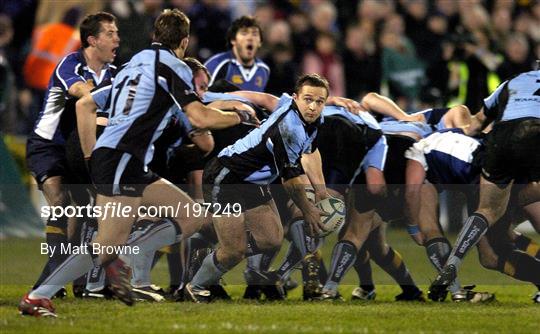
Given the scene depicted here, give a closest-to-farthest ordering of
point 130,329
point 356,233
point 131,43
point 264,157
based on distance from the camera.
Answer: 1. point 130,329
2. point 264,157
3. point 356,233
4. point 131,43

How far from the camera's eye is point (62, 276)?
950cm

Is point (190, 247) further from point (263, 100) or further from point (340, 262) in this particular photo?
point (263, 100)

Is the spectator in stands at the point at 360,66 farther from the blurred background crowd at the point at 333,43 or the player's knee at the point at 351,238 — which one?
the player's knee at the point at 351,238

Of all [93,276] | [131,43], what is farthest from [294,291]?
[131,43]

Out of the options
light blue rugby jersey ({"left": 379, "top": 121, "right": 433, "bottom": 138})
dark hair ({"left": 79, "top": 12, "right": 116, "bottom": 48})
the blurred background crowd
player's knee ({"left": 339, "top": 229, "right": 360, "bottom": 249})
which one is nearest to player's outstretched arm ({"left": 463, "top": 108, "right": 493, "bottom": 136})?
light blue rugby jersey ({"left": 379, "top": 121, "right": 433, "bottom": 138})

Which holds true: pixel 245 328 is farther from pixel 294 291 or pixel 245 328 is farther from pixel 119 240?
pixel 294 291

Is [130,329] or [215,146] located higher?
[215,146]

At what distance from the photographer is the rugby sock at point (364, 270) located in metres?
11.9

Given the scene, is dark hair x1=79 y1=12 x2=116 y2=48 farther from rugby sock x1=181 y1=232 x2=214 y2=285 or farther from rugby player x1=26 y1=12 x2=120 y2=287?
rugby sock x1=181 y1=232 x2=214 y2=285

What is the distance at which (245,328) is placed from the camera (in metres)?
9.12

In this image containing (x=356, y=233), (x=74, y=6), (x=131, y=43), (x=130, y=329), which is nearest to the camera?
(x=130, y=329)

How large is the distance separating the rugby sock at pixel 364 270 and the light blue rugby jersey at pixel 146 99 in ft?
9.49

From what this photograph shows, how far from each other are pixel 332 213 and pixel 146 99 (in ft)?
6.86

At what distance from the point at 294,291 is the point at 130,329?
375 centimetres
